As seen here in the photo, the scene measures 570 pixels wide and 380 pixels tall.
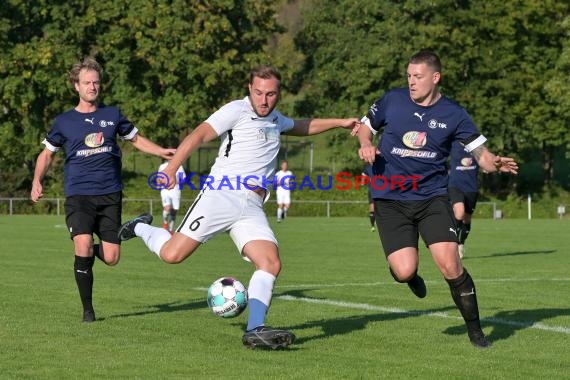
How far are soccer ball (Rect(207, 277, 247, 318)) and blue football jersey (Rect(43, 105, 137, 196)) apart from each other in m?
1.90

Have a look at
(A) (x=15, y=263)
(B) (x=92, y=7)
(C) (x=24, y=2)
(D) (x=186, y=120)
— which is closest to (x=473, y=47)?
(D) (x=186, y=120)

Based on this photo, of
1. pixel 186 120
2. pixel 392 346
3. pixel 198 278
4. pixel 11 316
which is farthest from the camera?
pixel 186 120

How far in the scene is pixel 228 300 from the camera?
348 inches

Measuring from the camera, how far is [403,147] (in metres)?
8.82

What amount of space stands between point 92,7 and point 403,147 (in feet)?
150

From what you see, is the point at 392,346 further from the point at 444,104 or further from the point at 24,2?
the point at 24,2

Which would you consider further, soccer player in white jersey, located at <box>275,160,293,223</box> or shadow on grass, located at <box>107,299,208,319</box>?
soccer player in white jersey, located at <box>275,160,293,223</box>

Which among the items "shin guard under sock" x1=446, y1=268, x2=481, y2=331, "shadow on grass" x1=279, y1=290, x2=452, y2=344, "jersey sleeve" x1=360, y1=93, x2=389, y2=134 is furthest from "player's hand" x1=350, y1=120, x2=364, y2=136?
"shadow on grass" x1=279, y1=290, x2=452, y2=344

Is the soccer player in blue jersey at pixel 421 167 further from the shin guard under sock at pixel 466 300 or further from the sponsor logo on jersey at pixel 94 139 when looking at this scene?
the sponsor logo on jersey at pixel 94 139

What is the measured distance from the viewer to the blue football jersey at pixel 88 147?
33.5ft

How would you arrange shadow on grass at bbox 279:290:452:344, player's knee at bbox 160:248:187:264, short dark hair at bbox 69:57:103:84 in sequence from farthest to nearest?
short dark hair at bbox 69:57:103:84
shadow on grass at bbox 279:290:452:344
player's knee at bbox 160:248:187:264

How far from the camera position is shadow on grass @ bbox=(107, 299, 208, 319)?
10531 mm

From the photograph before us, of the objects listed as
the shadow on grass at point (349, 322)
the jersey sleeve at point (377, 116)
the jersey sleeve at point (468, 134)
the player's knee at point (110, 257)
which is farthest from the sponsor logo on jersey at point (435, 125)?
the player's knee at point (110, 257)

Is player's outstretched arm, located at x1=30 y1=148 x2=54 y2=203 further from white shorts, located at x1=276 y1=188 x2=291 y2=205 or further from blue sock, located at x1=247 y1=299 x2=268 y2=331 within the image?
white shorts, located at x1=276 y1=188 x2=291 y2=205
